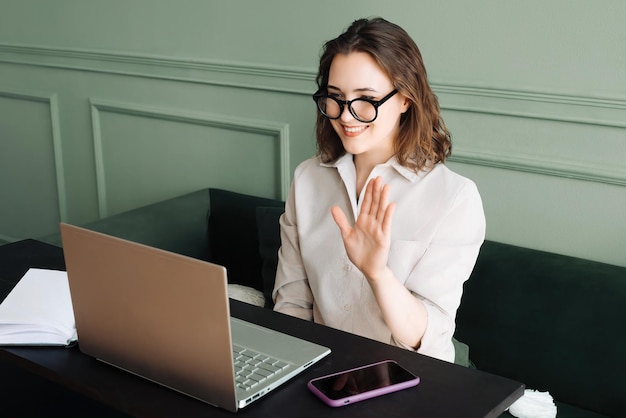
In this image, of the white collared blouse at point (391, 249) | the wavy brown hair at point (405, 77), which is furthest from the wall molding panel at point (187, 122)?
the wavy brown hair at point (405, 77)

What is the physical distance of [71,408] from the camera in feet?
5.25

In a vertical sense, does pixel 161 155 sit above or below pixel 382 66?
below

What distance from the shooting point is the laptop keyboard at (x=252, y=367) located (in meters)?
1.20

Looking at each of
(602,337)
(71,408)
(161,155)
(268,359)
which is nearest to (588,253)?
(602,337)

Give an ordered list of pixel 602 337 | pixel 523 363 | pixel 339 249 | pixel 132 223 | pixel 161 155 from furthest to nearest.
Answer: pixel 161 155 → pixel 132 223 → pixel 523 363 → pixel 602 337 → pixel 339 249

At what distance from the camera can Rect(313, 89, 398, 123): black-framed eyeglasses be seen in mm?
1650

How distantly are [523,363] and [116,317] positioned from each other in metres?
1.22

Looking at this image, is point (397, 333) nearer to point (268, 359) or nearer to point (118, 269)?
point (268, 359)

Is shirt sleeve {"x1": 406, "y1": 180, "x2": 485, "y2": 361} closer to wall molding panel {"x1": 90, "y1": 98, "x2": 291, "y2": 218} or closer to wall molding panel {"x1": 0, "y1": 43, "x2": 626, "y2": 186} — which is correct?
wall molding panel {"x1": 0, "y1": 43, "x2": 626, "y2": 186}

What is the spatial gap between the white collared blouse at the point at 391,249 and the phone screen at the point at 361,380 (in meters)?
0.36

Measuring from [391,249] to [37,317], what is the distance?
0.73 m

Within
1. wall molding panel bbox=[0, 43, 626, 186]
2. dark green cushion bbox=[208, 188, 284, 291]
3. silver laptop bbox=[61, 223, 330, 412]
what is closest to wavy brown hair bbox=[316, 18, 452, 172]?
wall molding panel bbox=[0, 43, 626, 186]

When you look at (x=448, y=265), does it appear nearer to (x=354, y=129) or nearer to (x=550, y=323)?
(x=354, y=129)

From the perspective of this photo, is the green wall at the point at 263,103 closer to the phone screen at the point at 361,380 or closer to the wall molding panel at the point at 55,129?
the wall molding panel at the point at 55,129
